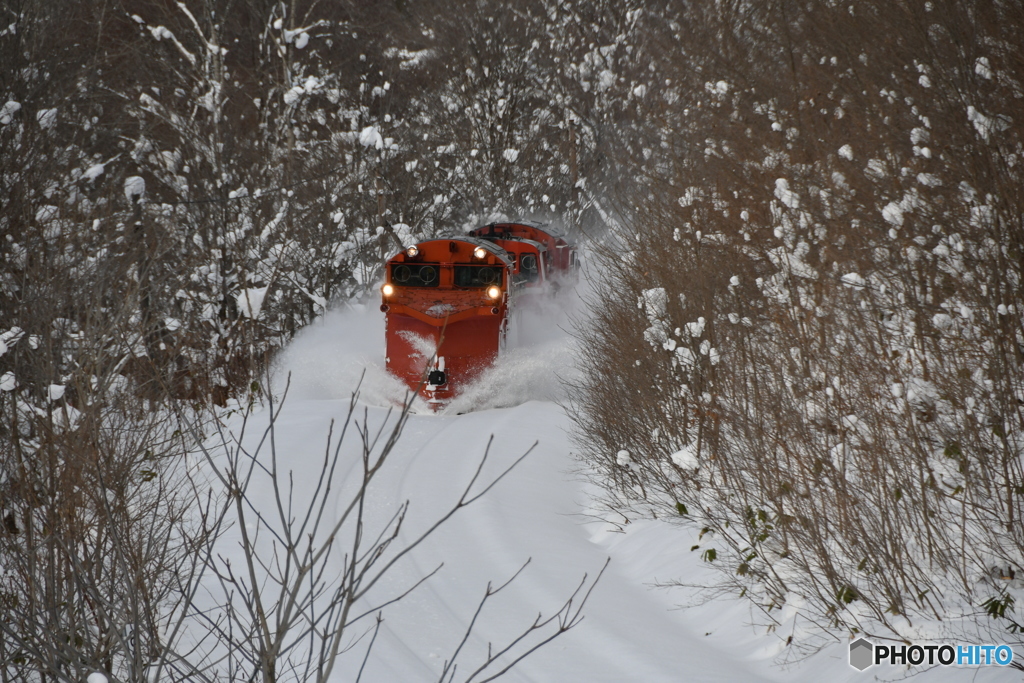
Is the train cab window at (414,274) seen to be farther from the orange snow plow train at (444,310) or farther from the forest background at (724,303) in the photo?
the forest background at (724,303)

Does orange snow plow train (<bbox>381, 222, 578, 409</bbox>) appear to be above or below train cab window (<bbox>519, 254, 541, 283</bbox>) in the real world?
below

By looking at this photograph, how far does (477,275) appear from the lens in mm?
14953

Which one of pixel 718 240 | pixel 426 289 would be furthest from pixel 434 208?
pixel 718 240

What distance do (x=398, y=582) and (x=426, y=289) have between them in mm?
7817

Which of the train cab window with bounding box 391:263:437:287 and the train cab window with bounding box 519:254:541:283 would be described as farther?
the train cab window with bounding box 519:254:541:283

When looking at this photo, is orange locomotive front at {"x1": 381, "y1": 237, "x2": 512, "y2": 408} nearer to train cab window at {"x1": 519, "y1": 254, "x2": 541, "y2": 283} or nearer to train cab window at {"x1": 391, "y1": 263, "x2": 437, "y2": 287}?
train cab window at {"x1": 391, "y1": 263, "x2": 437, "y2": 287}

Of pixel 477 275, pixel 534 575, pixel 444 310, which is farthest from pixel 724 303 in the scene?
pixel 477 275

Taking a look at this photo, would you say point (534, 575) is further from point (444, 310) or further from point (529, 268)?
point (529, 268)

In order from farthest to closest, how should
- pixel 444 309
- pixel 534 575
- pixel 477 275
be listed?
pixel 477 275 < pixel 444 309 < pixel 534 575

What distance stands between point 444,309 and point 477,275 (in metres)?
1.15

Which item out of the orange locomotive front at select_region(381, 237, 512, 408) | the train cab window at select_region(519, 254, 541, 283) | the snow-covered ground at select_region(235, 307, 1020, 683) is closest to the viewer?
the snow-covered ground at select_region(235, 307, 1020, 683)

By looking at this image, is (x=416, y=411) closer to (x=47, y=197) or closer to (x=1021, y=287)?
(x=47, y=197)

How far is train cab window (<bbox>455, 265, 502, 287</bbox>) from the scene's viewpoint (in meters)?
14.9

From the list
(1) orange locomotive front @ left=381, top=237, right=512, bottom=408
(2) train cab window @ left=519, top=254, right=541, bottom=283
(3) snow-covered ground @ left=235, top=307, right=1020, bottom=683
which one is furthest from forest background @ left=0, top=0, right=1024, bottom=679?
(2) train cab window @ left=519, top=254, right=541, bottom=283
